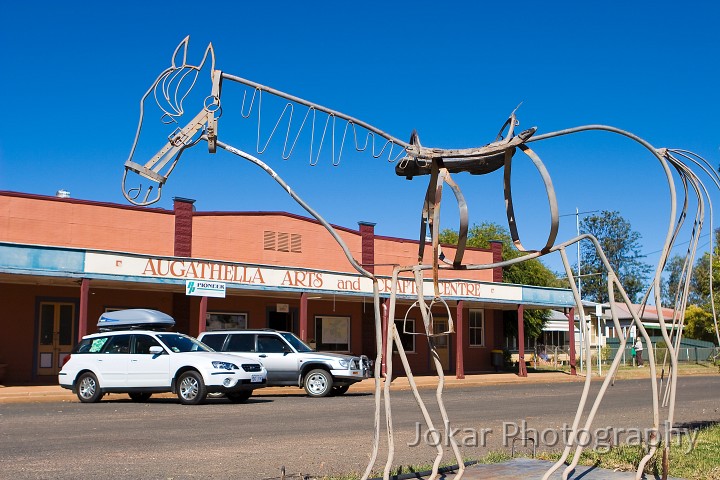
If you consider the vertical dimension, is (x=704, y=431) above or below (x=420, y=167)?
below

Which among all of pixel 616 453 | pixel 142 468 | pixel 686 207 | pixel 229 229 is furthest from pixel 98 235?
pixel 686 207

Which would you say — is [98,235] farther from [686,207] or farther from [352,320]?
[686,207]

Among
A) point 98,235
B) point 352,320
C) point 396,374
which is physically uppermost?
point 98,235

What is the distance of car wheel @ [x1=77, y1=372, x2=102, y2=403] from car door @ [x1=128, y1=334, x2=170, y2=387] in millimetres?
938

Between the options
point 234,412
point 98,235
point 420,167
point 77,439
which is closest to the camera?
point 420,167

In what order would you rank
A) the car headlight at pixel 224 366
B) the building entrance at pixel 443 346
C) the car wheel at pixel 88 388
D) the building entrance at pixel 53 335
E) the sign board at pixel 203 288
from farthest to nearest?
the building entrance at pixel 443 346 → the building entrance at pixel 53 335 → the sign board at pixel 203 288 → the car wheel at pixel 88 388 → the car headlight at pixel 224 366

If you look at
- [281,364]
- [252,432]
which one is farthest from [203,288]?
[252,432]

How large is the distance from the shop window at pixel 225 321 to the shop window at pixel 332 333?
11.2 ft

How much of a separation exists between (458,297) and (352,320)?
4701mm

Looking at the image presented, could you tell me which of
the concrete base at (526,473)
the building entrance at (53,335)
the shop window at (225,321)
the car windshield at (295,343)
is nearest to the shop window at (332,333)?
the shop window at (225,321)

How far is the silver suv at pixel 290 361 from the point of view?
20672mm

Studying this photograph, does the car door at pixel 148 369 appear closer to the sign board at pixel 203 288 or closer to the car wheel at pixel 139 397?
the car wheel at pixel 139 397

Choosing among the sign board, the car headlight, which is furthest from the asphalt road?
the sign board

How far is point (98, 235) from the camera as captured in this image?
25688mm
